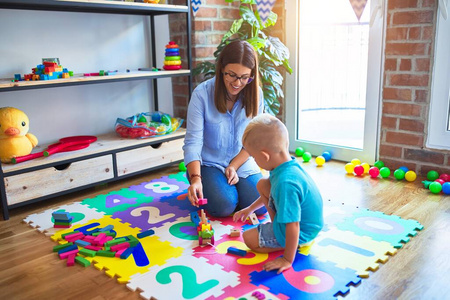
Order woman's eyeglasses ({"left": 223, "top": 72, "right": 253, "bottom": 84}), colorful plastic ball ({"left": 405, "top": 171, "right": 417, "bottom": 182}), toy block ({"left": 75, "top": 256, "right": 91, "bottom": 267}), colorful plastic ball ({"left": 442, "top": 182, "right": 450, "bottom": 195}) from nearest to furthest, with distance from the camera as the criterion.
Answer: toy block ({"left": 75, "top": 256, "right": 91, "bottom": 267}) < woman's eyeglasses ({"left": 223, "top": 72, "right": 253, "bottom": 84}) < colorful plastic ball ({"left": 442, "top": 182, "right": 450, "bottom": 195}) < colorful plastic ball ({"left": 405, "top": 171, "right": 417, "bottom": 182})

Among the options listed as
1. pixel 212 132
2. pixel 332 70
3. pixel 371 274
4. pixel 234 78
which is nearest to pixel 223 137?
pixel 212 132

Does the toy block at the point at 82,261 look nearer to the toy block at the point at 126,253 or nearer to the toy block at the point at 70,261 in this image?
the toy block at the point at 70,261

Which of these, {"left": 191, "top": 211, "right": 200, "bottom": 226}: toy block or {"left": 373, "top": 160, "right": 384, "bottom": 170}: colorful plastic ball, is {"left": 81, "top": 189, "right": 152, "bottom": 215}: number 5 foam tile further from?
{"left": 373, "top": 160, "right": 384, "bottom": 170}: colorful plastic ball

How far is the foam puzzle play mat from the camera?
58.2 inches

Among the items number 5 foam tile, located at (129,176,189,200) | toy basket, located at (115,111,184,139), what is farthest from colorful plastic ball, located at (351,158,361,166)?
toy basket, located at (115,111,184,139)

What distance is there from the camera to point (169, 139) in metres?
2.82

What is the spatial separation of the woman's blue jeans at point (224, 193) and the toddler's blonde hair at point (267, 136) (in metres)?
0.55

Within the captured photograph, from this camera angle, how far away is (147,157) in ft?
8.98

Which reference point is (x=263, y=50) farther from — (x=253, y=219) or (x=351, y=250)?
(x=351, y=250)

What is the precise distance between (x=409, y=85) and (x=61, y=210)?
2.12 metres

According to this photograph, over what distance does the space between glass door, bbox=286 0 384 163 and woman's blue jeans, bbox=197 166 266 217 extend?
109 centimetres

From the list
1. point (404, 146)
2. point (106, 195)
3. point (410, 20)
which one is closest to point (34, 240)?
point (106, 195)

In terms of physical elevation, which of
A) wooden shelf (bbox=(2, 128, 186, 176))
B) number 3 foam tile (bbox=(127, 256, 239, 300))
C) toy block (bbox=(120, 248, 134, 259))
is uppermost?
wooden shelf (bbox=(2, 128, 186, 176))

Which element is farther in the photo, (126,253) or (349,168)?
(349,168)
